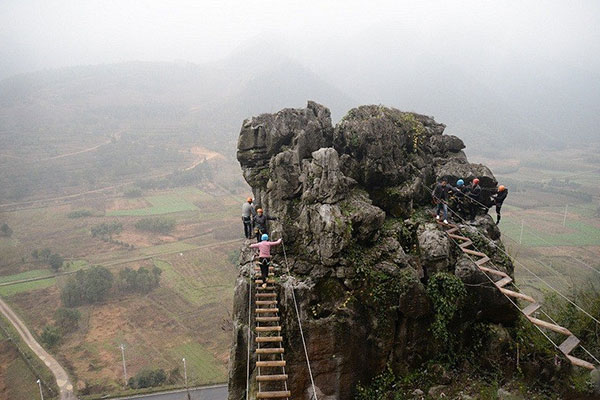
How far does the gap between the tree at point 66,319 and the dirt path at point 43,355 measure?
14.0ft

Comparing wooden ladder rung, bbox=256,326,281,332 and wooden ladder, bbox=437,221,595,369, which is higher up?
wooden ladder, bbox=437,221,595,369

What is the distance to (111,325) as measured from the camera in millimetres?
67875

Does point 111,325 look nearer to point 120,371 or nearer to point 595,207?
point 120,371

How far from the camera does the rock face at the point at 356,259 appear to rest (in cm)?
1616

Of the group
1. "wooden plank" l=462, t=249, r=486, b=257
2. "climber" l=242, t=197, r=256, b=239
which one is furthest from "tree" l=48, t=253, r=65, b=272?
"wooden plank" l=462, t=249, r=486, b=257

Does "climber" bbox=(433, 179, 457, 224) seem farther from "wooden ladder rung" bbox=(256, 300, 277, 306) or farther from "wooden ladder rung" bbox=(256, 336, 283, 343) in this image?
"wooden ladder rung" bbox=(256, 336, 283, 343)

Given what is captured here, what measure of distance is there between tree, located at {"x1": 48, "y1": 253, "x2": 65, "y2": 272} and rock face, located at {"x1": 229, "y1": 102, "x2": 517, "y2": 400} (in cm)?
9145

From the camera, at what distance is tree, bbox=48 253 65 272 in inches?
3674

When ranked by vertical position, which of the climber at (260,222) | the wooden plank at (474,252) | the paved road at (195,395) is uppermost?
the climber at (260,222)

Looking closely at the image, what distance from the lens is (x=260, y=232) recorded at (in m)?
19.3

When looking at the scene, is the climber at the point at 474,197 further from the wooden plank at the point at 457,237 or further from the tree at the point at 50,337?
the tree at the point at 50,337

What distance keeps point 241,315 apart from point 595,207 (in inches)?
5654

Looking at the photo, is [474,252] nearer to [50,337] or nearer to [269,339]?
[269,339]

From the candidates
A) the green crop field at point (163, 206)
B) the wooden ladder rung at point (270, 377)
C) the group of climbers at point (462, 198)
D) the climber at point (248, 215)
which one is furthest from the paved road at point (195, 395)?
the green crop field at point (163, 206)
